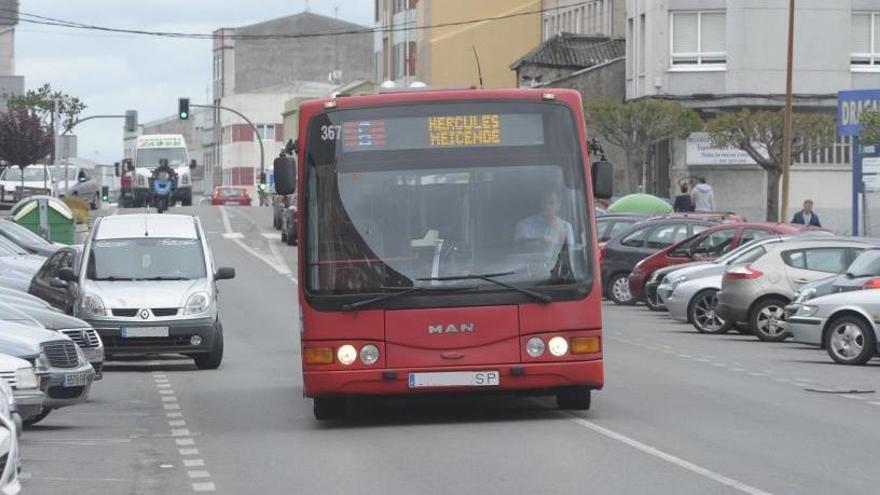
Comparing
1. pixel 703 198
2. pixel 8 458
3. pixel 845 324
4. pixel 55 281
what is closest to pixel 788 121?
pixel 703 198

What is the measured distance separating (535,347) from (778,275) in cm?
1435

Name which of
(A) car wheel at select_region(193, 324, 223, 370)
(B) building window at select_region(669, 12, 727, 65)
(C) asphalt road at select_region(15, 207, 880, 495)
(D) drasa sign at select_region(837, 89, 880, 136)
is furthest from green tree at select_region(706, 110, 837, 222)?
(A) car wheel at select_region(193, 324, 223, 370)

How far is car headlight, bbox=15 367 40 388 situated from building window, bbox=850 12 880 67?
49485 mm

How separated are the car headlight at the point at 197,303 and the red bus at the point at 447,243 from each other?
27.3ft

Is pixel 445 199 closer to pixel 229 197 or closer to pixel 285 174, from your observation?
pixel 285 174

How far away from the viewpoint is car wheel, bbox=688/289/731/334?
3234 cm

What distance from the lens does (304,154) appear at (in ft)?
54.6

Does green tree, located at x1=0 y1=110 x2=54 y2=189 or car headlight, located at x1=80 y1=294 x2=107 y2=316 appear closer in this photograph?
car headlight, located at x1=80 y1=294 x2=107 y2=316

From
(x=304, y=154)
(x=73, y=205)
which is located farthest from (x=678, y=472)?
(x=73, y=205)

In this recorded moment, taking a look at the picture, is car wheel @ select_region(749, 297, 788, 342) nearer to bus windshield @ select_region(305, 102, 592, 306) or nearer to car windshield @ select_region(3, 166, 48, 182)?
bus windshield @ select_region(305, 102, 592, 306)

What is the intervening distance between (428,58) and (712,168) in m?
33.5

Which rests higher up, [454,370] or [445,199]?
[445,199]

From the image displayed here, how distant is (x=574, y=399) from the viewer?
17453 millimetres

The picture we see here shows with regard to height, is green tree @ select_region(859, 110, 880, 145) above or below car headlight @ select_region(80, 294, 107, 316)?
above
